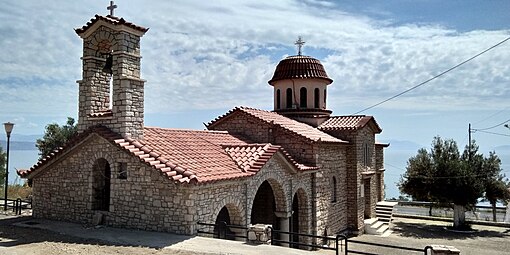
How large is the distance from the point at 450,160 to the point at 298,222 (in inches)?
413

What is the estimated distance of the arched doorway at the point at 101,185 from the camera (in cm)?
1266

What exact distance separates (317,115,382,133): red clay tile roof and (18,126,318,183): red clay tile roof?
236 inches

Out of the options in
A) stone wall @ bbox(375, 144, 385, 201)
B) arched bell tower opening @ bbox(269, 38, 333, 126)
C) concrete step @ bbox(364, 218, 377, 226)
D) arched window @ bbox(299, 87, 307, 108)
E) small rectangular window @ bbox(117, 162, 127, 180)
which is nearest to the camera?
small rectangular window @ bbox(117, 162, 127, 180)

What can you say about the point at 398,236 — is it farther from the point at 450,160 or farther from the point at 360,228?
the point at 450,160

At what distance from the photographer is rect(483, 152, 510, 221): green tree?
22.2 m

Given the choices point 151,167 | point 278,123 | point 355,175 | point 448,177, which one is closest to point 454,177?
point 448,177

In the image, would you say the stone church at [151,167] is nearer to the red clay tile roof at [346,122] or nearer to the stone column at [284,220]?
the stone column at [284,220]

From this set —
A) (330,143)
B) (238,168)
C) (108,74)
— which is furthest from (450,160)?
(108,74)

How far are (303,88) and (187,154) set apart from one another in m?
11.8

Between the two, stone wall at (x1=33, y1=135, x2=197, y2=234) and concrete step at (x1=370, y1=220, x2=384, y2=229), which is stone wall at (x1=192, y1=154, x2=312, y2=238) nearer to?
stone wall at (x1=33, y1=135, x2=197, y2=234)

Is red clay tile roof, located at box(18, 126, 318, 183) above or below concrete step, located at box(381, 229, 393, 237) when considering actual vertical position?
above

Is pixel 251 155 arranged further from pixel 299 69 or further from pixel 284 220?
pixel 299 69

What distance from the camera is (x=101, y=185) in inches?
509

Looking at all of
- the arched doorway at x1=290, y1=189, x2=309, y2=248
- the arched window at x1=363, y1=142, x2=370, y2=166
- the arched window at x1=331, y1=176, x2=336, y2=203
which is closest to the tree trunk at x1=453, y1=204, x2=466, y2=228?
the arched window at x1=363, y1=142, x2=370, y2=166
